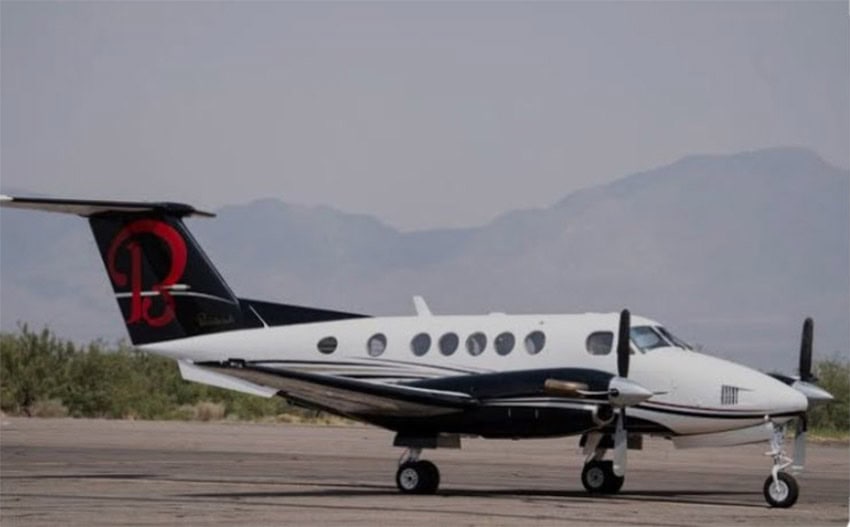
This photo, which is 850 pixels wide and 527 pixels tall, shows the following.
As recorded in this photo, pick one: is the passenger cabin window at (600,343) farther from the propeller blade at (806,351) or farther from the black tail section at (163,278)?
the black tail section at (163,278)

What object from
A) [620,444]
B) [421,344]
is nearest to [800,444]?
[620,444]

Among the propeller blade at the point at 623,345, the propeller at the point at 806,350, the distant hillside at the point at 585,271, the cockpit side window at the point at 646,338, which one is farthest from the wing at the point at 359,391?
the distant hillside at the point at 585,271

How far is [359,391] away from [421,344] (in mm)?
1863

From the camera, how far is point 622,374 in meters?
22.8

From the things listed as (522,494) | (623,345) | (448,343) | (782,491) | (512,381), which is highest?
(448,343)

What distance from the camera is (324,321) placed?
2573 centimetres

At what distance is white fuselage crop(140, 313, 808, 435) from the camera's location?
2258 centimetres

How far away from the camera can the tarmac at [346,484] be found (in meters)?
19.6

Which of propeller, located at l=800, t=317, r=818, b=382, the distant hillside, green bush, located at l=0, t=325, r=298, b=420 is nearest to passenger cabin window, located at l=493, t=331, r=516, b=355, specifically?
propeller, located at l=800, t=317, r=818, b=382

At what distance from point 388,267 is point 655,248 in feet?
91.2

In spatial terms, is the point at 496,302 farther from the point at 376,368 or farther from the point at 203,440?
the point at 376,368

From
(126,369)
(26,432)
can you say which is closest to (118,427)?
(26,432)

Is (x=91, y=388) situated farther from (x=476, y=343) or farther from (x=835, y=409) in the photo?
(x=476, y=343)

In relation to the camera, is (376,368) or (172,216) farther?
(172,216)
